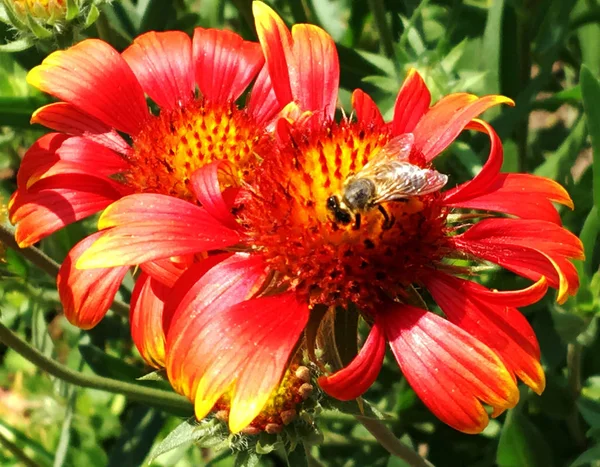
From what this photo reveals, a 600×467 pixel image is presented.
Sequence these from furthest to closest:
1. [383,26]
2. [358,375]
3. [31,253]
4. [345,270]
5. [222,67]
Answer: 1. [383,26]
2. [222,67]
3. [31,253]
4. [345,270]
5. [358,375]

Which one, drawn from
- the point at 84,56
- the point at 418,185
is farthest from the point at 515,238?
the point at 84,56

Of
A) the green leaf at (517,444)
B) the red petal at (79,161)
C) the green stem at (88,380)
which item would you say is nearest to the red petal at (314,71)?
the red petal at (79,161)

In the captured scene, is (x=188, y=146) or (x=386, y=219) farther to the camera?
(x=188, y=146)

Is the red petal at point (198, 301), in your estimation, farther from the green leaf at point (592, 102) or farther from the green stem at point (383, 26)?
the green stem at point (383, 26)

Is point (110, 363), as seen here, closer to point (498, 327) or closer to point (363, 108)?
point (363, 108)

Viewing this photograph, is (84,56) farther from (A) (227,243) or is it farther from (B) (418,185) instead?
(B) (418,185)

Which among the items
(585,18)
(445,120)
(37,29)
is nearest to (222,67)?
(37,29)
